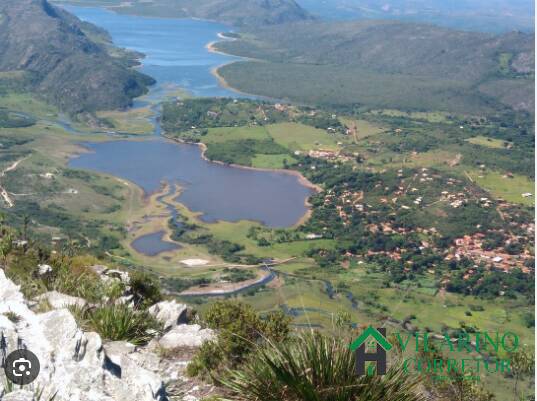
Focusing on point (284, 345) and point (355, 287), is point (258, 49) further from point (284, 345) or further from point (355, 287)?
A: point (284, 345)

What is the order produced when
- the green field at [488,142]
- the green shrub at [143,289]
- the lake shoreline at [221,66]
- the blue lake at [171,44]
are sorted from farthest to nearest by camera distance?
the blue lake at [171,44], the lake shoreline at [221,66], the green field at [488,142], the green shrub at [143,289]

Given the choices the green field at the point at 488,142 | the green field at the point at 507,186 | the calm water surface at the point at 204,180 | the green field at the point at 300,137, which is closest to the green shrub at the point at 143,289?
the calm water surface at the point at 204,180

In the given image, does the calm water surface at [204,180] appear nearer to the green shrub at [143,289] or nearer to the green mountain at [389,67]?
the green shrub at [143,289]

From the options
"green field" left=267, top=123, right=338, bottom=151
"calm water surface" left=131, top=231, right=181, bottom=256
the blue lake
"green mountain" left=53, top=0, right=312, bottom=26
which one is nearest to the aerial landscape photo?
"calm water surface" left=131, top=231, right=181, bottom=256

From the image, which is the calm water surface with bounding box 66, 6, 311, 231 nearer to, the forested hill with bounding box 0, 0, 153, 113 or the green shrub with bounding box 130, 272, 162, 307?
the forested hill with bounding box 0, 0, 153, 113

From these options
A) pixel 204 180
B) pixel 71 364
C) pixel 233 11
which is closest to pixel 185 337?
pixel 71 364

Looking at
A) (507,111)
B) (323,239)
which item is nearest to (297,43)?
(507,111)
